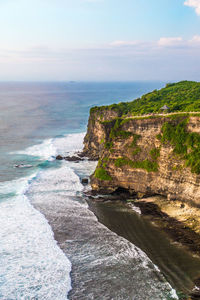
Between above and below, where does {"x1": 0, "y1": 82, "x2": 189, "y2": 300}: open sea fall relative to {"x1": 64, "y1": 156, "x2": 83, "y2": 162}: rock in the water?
below

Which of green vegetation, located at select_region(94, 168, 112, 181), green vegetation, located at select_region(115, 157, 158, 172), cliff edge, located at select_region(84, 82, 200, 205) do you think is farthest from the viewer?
green vegetation, located at select_region(94, 168, 112, 181)

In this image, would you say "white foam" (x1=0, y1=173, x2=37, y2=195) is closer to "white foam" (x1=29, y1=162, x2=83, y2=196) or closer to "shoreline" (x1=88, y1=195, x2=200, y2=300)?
"white foam" (x1=29, y1=162, x2=83, y2=196)

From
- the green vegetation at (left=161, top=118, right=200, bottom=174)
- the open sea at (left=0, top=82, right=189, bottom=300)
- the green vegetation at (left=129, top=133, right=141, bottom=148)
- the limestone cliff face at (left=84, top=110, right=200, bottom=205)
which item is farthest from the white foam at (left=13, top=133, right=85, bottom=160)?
the green vegetation at (left=161, top=118, right=200, bottom=174)

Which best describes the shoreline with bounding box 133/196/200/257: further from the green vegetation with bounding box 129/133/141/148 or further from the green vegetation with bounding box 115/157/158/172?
the green vegetation with bounding box 129/133/141/148

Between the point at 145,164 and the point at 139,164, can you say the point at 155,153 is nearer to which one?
the point at 145,164

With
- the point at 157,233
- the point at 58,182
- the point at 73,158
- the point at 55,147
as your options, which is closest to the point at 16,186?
the point at 58,182

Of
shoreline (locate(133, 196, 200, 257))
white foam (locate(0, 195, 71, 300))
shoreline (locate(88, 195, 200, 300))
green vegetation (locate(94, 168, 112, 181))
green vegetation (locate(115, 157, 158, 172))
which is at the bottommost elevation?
white foam (locate(0, 195, 71, 300))

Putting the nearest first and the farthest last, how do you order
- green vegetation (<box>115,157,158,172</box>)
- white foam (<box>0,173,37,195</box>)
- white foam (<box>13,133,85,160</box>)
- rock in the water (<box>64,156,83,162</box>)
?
green vegetation (<box>115,157,158,172</box>), white foam (<box>0,173,37,195</box>), rock in the water (<box>64,156,83,162</box>), white foam (<box>13,133,85,160</box>)

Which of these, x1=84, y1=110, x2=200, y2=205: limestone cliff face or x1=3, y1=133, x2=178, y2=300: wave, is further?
x1=84, y1=110, x2=200, y2=205: limestone cliff face

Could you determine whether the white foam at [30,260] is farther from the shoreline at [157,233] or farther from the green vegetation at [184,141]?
the green vegetation at [184,141]
